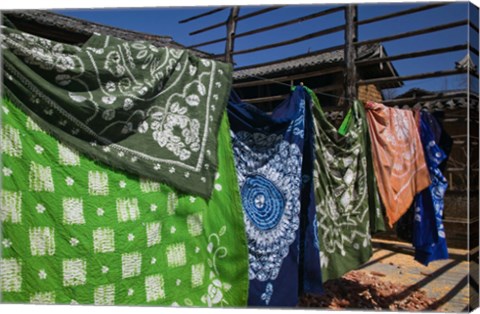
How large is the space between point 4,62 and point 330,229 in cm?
179

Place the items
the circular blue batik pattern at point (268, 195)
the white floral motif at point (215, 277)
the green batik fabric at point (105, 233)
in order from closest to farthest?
the green batik fabric at point (105, 233) → the white floral motif at point (215, 277) → the circular blue batik pattern at point (268, 195)

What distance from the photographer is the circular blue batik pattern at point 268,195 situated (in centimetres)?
193

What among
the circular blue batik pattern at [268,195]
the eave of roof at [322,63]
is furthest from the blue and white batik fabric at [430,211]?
the eave of roof at [322,63]

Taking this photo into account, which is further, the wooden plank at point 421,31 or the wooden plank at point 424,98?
the wooden plank at point 424,98

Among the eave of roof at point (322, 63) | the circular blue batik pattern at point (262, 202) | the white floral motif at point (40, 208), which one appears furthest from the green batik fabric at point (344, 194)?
the eave of roof at point (322, 63)

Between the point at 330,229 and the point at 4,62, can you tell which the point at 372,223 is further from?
the point at 4,62

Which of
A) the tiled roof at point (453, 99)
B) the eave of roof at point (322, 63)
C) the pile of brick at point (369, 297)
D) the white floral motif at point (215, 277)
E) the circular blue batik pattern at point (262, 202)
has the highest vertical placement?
the eave of roof at point (322, 63)

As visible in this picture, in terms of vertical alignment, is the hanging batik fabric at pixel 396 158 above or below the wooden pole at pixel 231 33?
below

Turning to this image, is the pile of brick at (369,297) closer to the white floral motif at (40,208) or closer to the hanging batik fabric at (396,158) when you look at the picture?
the hanging batik fabric at (396,158)

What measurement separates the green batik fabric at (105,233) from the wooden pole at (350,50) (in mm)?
1867

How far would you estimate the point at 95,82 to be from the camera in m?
1.61

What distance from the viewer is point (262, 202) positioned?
1991 millimetres

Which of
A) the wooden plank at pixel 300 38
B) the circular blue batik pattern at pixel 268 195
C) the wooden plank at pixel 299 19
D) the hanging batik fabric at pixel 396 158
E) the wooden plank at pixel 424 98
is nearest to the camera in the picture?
the circular blue batik pattern at pixel 268 195

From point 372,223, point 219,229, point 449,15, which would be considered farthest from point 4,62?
point 449,15
